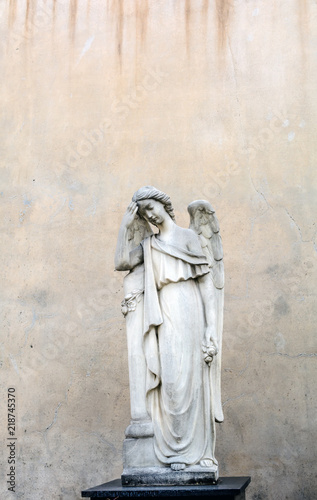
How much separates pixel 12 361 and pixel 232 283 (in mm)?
2261

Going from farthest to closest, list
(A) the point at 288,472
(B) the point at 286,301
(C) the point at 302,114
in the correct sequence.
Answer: (C) the point at 302,114
(B) the point at 286,301
(A) the point at 288,472

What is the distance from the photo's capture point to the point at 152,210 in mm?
5402

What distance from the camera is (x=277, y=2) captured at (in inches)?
323

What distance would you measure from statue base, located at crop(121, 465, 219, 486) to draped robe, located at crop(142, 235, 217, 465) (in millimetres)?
72

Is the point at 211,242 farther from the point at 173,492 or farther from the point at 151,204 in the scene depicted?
the point at 173,492

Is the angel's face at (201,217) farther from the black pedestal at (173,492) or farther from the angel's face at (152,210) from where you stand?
the black pedestal at (173,492)

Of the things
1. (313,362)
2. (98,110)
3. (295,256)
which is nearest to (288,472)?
(313,362)

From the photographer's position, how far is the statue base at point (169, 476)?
4855 millimetres

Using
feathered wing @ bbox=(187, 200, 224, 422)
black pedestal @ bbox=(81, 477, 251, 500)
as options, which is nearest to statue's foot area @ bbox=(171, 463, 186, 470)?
black pedestal @ bbox=(81, 477, 251, 500)

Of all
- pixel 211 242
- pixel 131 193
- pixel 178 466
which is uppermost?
pixel 131 193

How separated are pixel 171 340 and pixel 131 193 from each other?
289 cm

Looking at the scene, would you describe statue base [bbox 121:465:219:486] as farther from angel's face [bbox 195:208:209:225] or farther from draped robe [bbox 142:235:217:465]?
angel's face [bbox 195:208:209:225]

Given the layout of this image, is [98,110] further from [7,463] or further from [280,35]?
[7,463]

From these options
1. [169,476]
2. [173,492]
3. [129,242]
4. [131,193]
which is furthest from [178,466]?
[131,193]
